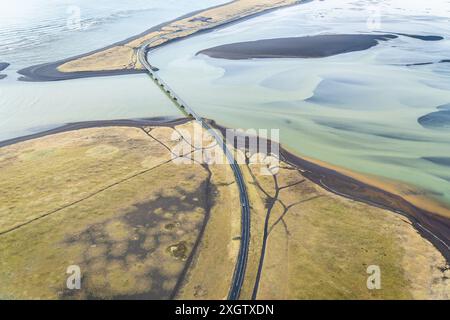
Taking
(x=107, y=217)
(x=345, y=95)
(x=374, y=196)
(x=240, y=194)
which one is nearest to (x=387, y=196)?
(x=374, y=196)

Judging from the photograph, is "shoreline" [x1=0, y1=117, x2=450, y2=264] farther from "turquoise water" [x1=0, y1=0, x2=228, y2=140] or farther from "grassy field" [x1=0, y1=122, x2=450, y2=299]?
"turquoise water" [x1=0, y1=0, x2=228, y2=140]

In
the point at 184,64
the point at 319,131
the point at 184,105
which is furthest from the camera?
the point at 184,64

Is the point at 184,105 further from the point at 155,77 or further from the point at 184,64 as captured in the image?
the point at 184,64

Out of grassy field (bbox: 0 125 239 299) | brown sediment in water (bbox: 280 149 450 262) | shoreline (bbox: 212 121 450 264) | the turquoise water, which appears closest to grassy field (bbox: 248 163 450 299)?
shoreline (bbox: 212 121 450 264)

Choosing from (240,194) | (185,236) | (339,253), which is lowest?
(339,253)

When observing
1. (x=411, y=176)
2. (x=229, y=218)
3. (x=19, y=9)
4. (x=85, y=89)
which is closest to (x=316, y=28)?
(x=85, y=89)

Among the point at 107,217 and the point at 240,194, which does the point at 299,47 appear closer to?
the point at 240,194

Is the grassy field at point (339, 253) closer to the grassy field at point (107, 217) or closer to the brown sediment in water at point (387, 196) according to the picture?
the brown sediment in water at point (387, 196)
